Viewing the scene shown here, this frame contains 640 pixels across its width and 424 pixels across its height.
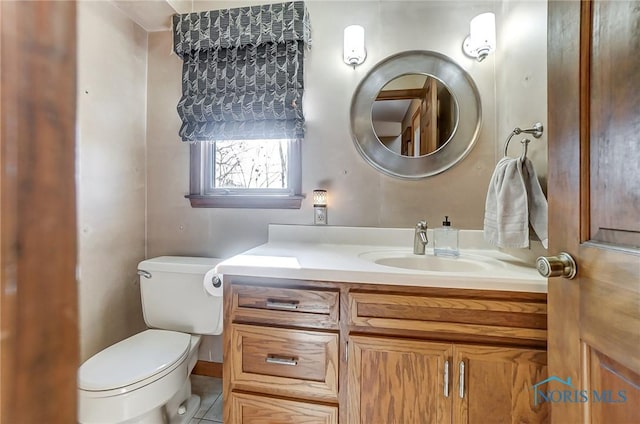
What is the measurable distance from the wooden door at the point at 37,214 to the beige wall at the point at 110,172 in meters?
1.36

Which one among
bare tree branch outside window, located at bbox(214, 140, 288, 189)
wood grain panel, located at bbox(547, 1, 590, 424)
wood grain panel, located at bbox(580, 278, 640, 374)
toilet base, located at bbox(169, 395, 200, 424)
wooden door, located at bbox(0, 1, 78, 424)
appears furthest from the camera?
bare tree branch outside window, located at bbox(214, 140, 288, 189)

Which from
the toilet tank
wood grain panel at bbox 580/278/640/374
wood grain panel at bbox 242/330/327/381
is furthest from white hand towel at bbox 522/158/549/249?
the toilet tank

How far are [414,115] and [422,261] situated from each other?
2.53ft

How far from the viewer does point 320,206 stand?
152 centimetres

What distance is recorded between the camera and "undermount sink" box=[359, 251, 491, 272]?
1.21 meters

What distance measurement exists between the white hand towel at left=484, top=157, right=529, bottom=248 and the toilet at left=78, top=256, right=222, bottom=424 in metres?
1.36

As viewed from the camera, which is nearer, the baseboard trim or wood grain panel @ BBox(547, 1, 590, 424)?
wood grain panel @ BBox(547, 1, 590, 424)

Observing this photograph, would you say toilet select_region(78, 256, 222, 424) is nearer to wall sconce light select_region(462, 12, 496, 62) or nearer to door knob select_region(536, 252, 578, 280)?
door knob select_region(536, 252, 578, 280)

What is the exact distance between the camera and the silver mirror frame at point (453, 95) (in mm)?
1414

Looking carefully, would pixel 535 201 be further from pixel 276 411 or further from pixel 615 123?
pixel 276 411

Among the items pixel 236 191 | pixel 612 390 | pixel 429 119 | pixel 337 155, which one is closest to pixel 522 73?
pixel 429 119

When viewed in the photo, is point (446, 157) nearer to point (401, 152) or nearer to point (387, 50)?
point (401, 152)

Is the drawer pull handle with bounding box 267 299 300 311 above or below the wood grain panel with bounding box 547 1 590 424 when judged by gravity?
below

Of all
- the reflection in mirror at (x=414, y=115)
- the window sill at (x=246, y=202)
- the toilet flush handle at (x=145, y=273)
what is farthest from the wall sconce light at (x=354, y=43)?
the toilet flush handle at (x=145, y=273)
